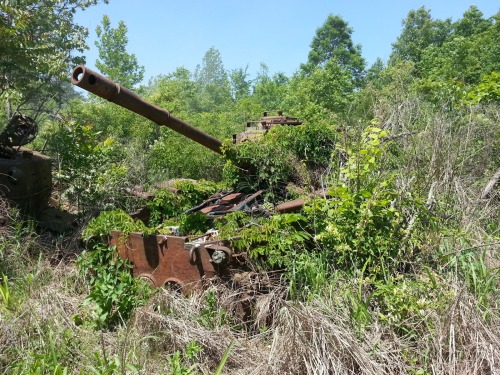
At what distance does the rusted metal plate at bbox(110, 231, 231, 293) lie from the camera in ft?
15.3

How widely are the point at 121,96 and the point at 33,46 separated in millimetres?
7685

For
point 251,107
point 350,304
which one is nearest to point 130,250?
point 350,304

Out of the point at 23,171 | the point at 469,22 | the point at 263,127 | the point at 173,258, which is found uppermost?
the point at 469,22

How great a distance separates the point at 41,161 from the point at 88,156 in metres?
0.78

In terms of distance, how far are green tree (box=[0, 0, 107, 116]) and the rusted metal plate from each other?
5.24 m

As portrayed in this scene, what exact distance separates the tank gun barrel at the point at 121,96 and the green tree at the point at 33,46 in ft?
15.5

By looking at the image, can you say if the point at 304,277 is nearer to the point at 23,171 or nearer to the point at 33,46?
the point at 23,171

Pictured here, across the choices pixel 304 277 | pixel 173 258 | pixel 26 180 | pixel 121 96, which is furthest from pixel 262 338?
pixel 26 180

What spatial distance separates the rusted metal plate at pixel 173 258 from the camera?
4648 millimetres

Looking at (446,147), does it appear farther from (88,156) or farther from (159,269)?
(88,156)

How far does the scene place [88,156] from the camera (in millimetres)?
8094

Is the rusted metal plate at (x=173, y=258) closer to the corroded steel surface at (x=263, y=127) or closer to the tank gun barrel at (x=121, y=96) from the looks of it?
the tank gun barrel at (x=121, y=96)

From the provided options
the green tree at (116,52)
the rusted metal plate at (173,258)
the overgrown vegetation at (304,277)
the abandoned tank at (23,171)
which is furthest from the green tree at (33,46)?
the green tree at (116,52)

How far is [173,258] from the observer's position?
489 cm
